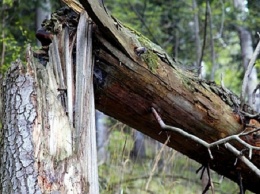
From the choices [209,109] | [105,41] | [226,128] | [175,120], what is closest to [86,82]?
[105,41]

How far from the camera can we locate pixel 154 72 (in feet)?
6.98

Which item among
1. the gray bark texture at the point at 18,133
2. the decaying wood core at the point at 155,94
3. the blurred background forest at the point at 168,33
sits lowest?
the gray bark texture at the point at 18,133

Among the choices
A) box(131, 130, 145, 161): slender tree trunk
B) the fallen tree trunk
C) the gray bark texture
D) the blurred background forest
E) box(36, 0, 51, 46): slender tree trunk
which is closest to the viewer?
the gray bark texture

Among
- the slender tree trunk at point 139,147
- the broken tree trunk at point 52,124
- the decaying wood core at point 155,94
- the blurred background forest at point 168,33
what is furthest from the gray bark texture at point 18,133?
the blurred background forest at point 168,33

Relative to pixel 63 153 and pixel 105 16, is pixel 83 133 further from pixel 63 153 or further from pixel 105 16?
pixel 105 16

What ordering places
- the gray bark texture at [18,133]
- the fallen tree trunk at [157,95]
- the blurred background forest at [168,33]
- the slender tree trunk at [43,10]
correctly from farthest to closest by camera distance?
the slender tree trunk at [43,10] < the blurred background forest at [168,33] < the fallen tree trunk at [157,95] < the gray bark texture at [18,133]

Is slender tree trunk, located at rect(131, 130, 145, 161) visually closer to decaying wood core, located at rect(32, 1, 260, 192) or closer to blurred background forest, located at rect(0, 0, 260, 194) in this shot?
blurred background forest, located at rect(0, 0, 260, 194)

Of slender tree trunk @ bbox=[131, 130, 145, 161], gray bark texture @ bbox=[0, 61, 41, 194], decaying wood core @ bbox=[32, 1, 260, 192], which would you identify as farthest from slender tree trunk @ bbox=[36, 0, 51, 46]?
gray bark texture @ bbox=[0, 61, 41, 194]

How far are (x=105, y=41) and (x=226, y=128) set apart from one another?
2.95 feet

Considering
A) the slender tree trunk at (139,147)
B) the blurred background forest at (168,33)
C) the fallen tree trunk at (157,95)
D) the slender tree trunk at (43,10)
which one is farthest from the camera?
the slender tree trunk at (43,10)

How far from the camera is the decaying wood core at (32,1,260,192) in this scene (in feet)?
6.56

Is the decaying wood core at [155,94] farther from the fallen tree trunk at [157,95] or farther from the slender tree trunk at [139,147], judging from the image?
the slender tree trunk at [139,147]

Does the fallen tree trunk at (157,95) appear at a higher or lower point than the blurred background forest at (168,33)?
lower

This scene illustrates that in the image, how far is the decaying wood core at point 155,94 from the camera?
200cm
